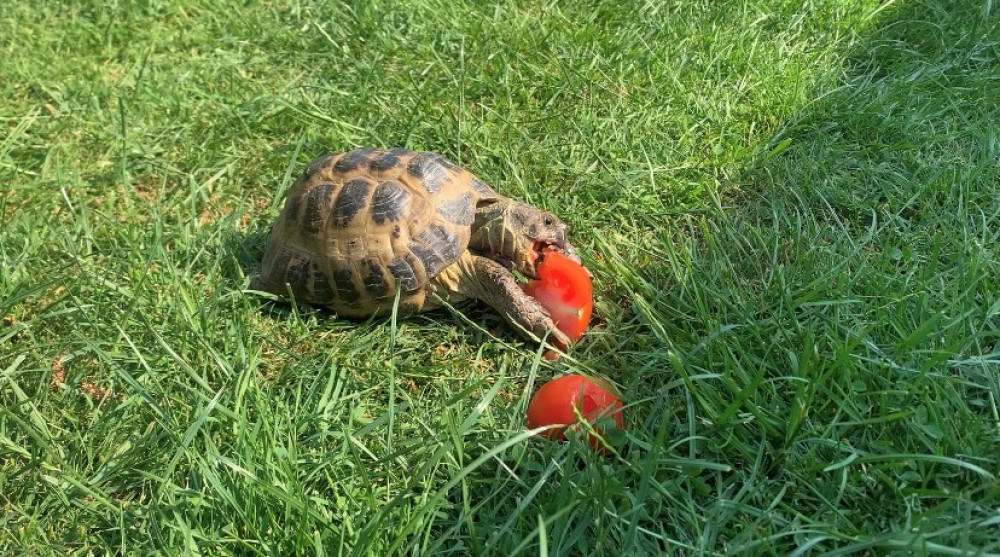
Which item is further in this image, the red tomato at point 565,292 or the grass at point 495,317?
the red tomato at point 565,292

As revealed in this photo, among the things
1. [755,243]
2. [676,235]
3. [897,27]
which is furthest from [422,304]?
[897,27]

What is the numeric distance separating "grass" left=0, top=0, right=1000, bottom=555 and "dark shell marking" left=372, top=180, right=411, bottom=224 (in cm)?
51

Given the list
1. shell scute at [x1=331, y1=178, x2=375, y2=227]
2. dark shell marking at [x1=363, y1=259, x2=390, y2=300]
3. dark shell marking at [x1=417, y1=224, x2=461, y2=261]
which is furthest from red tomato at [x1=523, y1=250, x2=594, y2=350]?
shell scute at [x1=331, y1=178, x2=375, y2=227]

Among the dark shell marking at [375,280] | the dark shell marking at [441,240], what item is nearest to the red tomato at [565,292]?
the dark shell marking at [441,240]

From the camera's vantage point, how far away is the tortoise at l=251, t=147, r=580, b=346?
3.21 meters

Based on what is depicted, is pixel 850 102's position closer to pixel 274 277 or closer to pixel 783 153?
pixel 783 153

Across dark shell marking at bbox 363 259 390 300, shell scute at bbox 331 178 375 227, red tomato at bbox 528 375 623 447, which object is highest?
shell scute at bbox 331 178 375 227

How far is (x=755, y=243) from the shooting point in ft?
11.3

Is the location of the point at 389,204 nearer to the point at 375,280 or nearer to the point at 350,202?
the point at 350,202

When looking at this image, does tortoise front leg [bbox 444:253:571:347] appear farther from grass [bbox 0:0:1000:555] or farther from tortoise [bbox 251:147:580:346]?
grass [bbox 0:0:1000:555]

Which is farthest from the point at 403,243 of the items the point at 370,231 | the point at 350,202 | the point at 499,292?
the point at 499,292

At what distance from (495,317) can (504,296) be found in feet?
0.84

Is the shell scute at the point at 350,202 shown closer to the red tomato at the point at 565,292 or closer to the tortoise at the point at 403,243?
the tortoise at the point at 403,243

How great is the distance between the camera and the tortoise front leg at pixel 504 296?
123 inches
